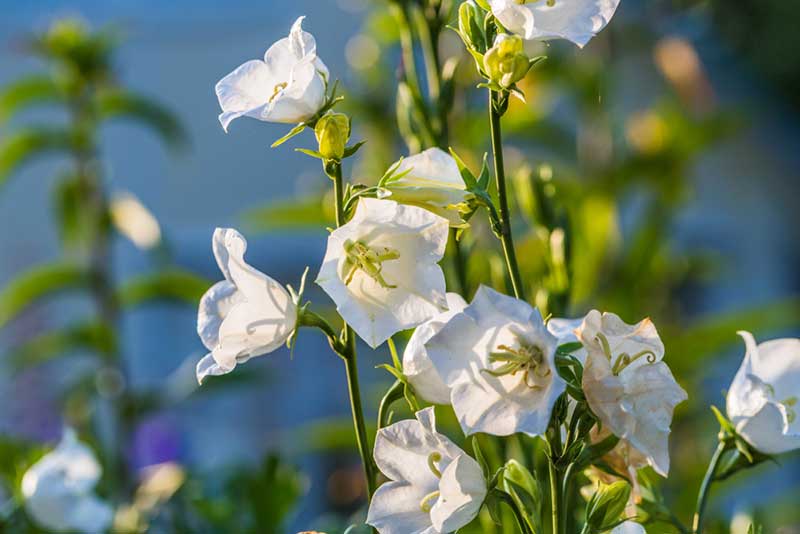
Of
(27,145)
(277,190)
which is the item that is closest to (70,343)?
(27,145)

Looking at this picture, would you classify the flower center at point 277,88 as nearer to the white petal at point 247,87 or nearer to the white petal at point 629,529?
the white petal at point 247,87

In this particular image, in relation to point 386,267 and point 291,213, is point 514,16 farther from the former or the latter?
point 291,213

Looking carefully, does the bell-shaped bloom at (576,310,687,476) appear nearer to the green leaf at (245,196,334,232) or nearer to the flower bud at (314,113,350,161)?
the flower bud at (314,113,350,161)

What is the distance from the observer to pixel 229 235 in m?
0.31

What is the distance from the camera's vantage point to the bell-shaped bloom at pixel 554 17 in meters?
0.29

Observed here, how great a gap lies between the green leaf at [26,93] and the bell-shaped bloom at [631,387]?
0.79 m

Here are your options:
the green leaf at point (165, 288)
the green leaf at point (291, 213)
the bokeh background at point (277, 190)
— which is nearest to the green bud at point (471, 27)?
the green leaf at point (165, 288)

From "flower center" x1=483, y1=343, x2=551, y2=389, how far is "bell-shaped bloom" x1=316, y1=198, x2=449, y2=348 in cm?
2

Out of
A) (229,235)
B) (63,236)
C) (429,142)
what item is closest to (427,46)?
(429,142)

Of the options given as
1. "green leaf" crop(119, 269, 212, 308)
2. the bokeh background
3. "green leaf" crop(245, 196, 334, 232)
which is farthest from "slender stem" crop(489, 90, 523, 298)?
the bokeh background

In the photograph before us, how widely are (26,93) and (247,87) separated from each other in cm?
71

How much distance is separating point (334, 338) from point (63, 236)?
75cm

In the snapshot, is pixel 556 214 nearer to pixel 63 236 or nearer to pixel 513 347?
pixel 513 347

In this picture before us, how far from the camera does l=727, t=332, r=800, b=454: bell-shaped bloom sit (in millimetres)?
329
